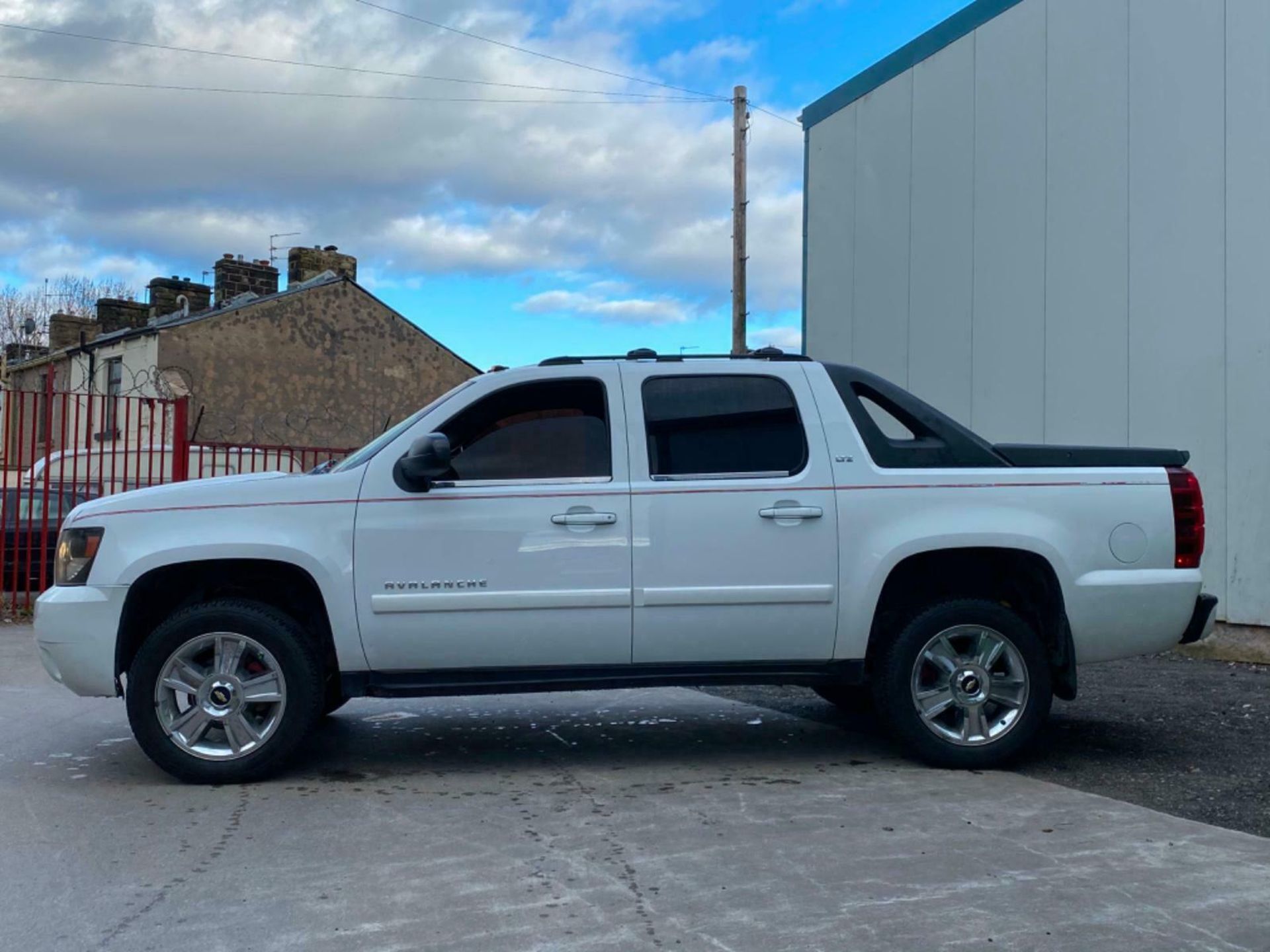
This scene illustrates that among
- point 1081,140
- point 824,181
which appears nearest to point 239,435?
point 824,181

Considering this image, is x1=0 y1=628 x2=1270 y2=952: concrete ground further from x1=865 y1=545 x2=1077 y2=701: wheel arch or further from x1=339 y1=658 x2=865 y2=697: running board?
x1=865 y1=545 x2=1077 y2=701: wheel arch

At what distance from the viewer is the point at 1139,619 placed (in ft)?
19.6

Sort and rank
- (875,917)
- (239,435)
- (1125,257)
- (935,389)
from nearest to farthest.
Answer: (875,917) → (1125,257) → (935,389) → (239,435)

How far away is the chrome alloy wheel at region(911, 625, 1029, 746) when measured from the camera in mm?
5938

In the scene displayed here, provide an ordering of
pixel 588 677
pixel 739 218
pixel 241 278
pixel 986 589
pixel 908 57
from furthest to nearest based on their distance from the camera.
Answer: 1. pixel 241 278
2. pixel 739 218
3. pixel 908 57
4. pixel 986 589
5. pixel 588 677

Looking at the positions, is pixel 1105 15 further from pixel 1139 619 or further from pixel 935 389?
pixel 1139 619

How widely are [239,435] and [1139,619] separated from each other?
2551 cm

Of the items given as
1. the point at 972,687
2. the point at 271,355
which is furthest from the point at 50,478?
the point at 271,355

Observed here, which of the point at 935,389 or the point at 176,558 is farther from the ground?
the point at 935,389

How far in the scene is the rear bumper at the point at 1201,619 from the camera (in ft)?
19.7

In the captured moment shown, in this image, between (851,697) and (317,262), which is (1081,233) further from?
(317,262)

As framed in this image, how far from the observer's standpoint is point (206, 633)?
224 inches

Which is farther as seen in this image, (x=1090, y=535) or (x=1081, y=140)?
(x=1081, y=140)

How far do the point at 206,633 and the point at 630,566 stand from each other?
1.93m
